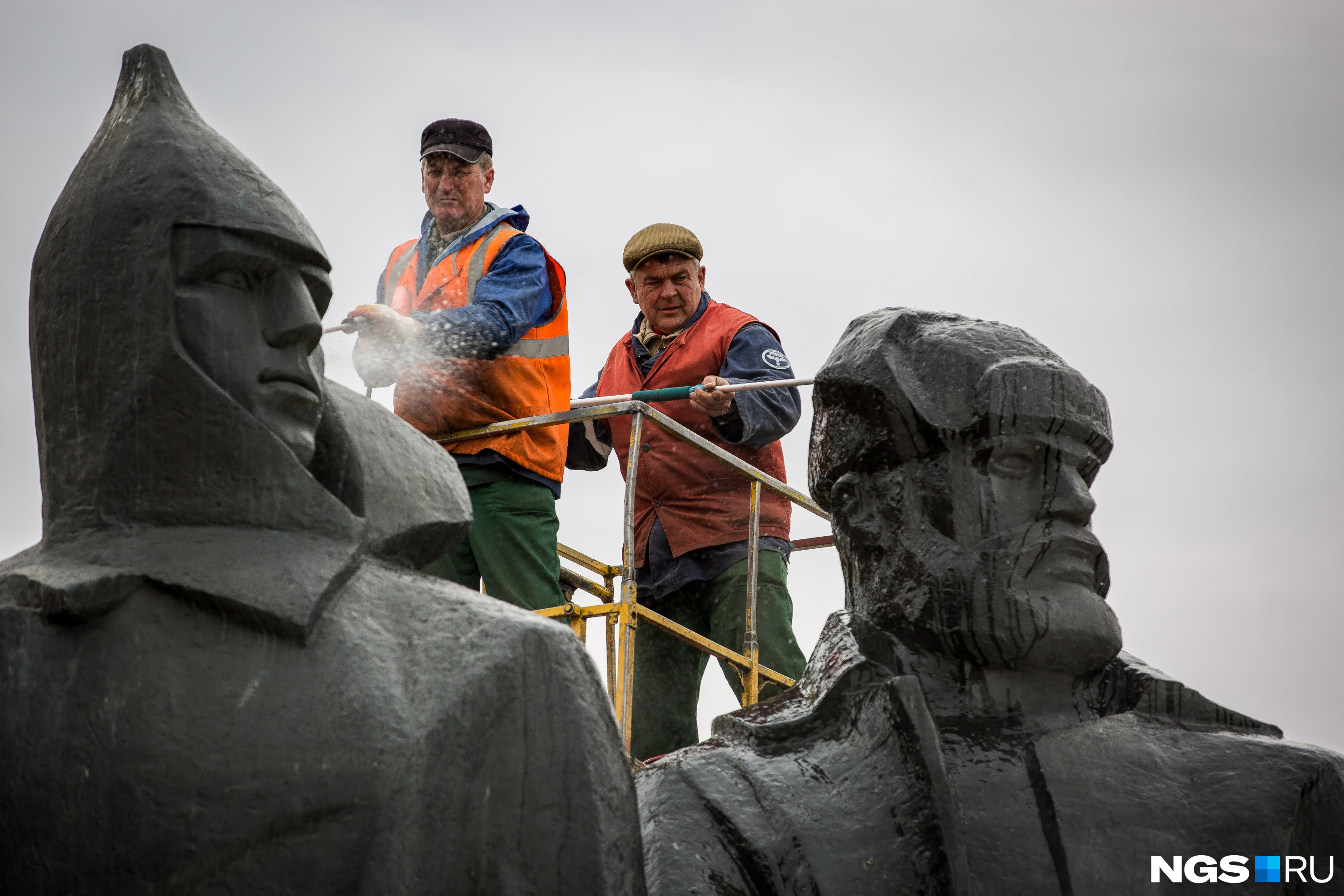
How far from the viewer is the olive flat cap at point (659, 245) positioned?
6.39 meters

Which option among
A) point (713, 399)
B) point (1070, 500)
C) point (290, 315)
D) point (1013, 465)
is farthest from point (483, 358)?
point (290, 315)

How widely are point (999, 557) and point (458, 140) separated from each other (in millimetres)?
2816

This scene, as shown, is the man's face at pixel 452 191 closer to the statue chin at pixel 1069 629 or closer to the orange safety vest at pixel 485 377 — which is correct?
the orange safety vest at pixel 485 377

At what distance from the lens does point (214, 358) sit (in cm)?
301

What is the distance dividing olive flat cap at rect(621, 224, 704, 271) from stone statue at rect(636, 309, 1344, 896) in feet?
7.36

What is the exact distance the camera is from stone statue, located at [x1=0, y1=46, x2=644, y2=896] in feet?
9.02

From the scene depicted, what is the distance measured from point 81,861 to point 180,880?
0.48ft

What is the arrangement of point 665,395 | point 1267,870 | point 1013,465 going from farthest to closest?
point 665,395, point 1013,465, point 1267,870

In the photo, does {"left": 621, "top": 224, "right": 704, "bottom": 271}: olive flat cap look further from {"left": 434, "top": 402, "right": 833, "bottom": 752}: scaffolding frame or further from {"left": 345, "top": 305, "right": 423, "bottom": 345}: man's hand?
{"left": 345, "top": 305, "right": 423, "bottom": 345}: man's hand

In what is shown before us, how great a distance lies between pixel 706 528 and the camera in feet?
19.7

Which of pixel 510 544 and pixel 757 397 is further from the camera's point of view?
pixel 757 397

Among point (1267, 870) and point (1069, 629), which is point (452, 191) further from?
point (1267, 870)

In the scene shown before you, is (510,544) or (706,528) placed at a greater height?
(706,528)

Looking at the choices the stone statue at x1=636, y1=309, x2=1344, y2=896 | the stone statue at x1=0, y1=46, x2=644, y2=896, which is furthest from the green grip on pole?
the stone statue at x1=0, y1=46, x2=644, y2=896
